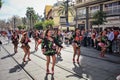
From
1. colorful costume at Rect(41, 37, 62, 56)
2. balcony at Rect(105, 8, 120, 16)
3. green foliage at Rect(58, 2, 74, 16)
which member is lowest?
colorful costume at Rect(41, 37, 62, 56)

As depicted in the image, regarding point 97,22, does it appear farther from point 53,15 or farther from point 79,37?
point 53,15

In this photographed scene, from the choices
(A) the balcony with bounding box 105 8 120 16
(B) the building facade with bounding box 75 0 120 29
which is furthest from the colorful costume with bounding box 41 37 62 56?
(A) the balcony with bounding box 105 8 120 16

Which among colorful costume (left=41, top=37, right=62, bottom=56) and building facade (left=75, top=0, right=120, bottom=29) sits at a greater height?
building facade (left=75, top=0, right=120, bottom=29)

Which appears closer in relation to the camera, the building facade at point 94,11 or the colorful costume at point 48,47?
the colorful costume at point 48,47

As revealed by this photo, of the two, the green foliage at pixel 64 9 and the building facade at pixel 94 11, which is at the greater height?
the green foliage at pixel 64 9

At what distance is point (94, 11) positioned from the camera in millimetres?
35438

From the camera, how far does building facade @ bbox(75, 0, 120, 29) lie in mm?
30656

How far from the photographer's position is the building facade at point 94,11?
3066 cm

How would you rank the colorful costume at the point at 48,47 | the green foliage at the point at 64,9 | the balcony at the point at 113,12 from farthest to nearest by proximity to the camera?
the green foliage at the point at 64,9 → the balcony at the point at 113,12 → the colorful costume at the point at 48,47

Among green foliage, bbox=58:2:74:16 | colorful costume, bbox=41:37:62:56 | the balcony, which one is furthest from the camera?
green foliage, bbox=58:2:74:16

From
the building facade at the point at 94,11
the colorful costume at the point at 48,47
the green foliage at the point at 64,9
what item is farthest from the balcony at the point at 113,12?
the colorful costume at the point at 48,47

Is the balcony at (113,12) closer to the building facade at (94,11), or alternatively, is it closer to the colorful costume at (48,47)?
the building facade at (94,11)

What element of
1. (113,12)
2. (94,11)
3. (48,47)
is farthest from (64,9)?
(48,47)

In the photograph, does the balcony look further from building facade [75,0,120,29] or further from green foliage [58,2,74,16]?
green foliage [58,2,74,16]
